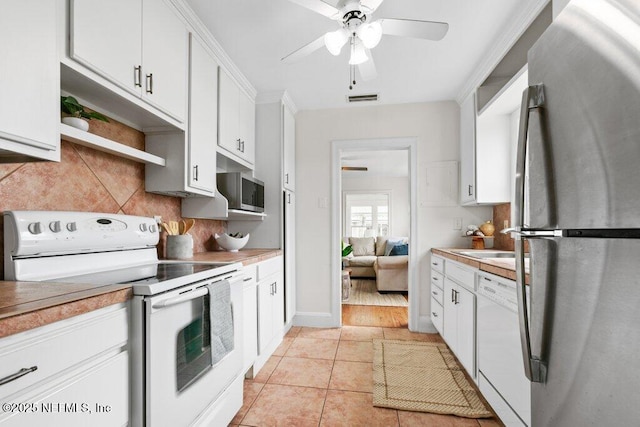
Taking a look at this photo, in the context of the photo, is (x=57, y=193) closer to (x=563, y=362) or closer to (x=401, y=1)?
(x=563, y=362)

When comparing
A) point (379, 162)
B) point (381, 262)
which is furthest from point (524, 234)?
point (379, 162)

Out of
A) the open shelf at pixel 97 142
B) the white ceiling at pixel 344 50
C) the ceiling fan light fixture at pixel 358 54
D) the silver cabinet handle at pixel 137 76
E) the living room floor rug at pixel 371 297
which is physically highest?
the white ceiling at pixel 344 50

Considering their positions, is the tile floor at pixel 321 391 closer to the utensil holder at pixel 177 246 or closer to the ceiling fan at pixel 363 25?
the utensil holder at pixel 177 246

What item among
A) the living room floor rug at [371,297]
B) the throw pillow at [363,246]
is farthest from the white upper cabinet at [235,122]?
the throw pillow at [363,246]

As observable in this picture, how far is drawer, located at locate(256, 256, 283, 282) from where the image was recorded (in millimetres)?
2401

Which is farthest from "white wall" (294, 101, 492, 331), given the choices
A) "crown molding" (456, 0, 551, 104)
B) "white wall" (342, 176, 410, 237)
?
"white wall" (342, 176, 410, 237)

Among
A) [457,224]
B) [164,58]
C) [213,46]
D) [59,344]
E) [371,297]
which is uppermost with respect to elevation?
[213,46]

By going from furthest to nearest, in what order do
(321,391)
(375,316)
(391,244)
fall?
(391,244), (375,316), (321,391)

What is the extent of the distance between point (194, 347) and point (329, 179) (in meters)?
2.49

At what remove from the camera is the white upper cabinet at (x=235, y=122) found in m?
2.46

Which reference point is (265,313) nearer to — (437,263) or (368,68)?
(437,263)

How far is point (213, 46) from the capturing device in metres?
2.28

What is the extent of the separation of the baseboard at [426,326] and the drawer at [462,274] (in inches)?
36.4

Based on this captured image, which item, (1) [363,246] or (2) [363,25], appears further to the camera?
(1) [363,246]
